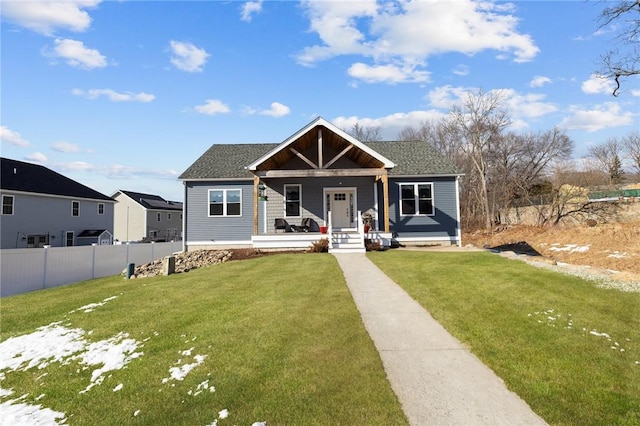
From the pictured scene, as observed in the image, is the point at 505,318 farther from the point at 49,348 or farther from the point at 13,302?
the point at 13,302

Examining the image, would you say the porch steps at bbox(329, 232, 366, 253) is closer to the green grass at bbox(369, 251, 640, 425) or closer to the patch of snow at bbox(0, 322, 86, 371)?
the green grass at bbox(369, 251, 640, 425)

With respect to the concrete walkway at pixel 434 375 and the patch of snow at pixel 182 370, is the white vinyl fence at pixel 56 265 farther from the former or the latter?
the concrete walkway at pixel 434 375

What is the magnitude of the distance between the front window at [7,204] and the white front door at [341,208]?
75.3 ft

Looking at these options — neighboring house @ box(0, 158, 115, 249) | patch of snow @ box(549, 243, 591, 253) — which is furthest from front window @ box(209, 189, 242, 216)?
patch of snow @ box(549, 243, 591, 253)

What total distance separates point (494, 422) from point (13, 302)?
476 inches

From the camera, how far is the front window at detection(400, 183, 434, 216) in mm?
18016

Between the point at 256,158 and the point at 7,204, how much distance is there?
18.7 metres

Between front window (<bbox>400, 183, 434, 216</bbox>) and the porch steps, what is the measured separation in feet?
13.8

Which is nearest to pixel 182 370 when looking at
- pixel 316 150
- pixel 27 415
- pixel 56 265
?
pixel 27 415

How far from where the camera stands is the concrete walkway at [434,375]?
10.3ft

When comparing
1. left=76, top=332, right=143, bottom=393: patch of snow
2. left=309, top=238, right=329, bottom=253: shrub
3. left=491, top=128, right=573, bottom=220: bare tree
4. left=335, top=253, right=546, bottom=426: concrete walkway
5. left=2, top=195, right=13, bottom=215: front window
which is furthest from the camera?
left=491, top=128, right=573, bottom=220: bare tree

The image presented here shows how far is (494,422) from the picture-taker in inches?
120

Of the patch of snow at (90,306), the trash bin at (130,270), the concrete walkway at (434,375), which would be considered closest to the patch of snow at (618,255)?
the concrete walkway at (434,375)

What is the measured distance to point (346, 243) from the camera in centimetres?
1506
